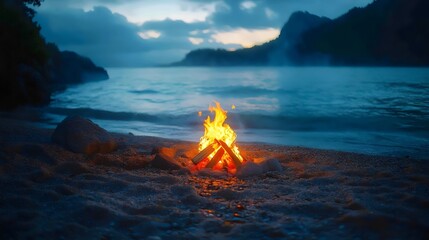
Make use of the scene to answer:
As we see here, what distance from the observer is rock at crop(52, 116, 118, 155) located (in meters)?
7.27

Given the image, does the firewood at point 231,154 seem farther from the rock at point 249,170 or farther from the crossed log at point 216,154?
the rock at point 249,170

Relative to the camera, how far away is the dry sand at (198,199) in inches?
156

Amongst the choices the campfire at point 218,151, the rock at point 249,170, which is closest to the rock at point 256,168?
the rock at point 249,170

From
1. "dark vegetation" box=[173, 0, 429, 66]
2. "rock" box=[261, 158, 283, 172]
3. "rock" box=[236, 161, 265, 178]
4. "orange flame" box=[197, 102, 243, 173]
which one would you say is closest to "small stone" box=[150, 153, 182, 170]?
"orange flame" box=[197, 102, 243, 173]

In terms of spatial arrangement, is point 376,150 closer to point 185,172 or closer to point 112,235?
point 185,172

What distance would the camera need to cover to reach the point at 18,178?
210 inches

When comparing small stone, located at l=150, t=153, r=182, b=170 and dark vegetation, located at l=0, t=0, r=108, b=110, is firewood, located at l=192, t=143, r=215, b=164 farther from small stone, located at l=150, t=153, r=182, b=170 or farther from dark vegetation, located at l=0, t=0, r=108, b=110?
dark vegetation, located at l=0, t=0, r=108, b=110

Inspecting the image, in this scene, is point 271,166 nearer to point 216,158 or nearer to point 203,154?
point 216,158

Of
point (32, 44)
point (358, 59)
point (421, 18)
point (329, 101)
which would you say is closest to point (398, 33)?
point (421, 18)

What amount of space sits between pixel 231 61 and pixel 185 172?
110 m

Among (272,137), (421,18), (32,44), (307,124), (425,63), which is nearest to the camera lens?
(272,137)

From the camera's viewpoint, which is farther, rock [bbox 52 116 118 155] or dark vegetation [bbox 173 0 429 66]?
dark vegetation [bbox 173 0 429 66]

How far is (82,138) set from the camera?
287 inches

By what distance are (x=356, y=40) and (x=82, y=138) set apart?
3133 inches
